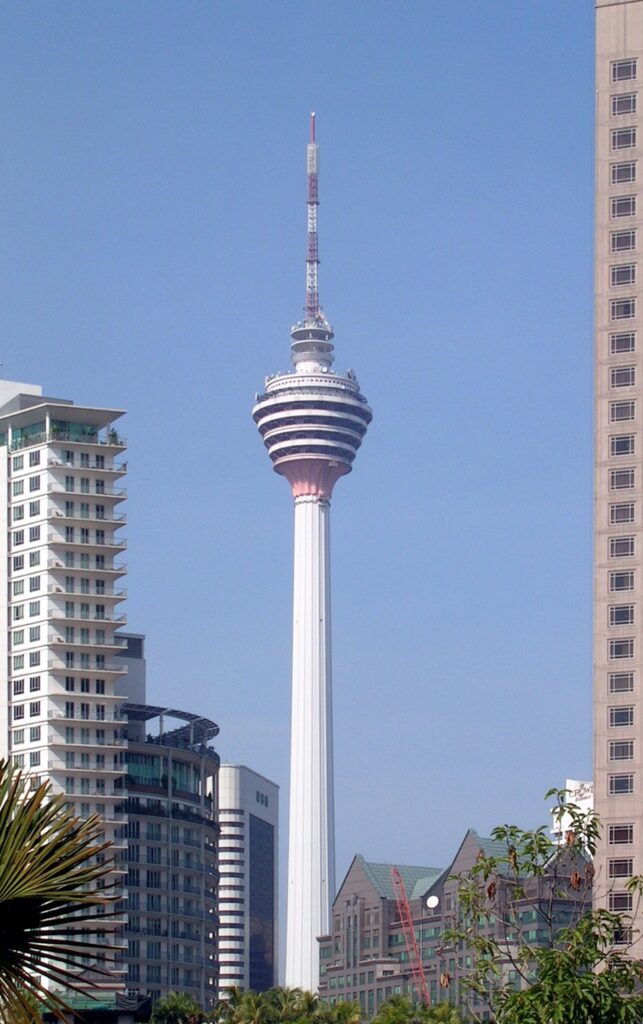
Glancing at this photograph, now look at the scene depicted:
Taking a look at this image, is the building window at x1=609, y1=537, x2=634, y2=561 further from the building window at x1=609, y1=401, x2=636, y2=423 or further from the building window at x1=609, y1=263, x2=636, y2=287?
the building window at x1=609, y1=263, x2=636, y2=287

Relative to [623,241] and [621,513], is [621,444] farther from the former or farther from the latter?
[623,241]

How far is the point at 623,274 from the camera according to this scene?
16175 cm

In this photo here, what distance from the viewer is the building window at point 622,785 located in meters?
153

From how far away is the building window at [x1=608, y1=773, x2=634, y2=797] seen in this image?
502 ft

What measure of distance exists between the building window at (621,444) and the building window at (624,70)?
3015 centimetres

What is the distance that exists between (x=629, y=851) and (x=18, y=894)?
128 m

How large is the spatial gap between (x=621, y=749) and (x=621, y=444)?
23913mm

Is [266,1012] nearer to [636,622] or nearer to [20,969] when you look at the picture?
[636,622]

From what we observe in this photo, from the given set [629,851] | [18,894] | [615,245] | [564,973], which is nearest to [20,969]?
[18,894]

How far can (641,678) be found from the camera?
506 ft

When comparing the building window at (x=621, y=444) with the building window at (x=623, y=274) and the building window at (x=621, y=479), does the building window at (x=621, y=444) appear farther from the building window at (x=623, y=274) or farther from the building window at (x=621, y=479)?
the building window at (x=623, y=274)

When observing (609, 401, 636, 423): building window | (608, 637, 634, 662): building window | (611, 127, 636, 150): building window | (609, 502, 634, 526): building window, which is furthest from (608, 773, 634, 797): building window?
(611, 127, 636, 150): building window

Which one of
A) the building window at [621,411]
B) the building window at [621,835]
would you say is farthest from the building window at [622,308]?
the building window at [621,835]

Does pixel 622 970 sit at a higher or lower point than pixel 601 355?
lower
